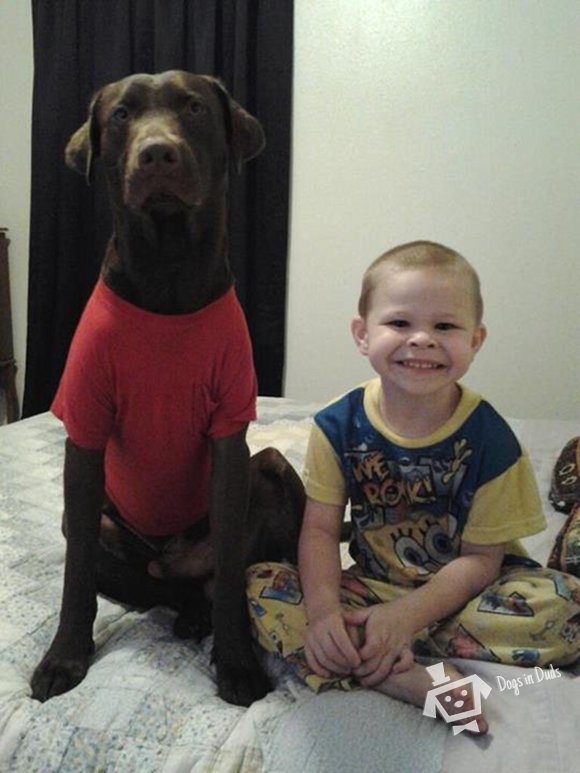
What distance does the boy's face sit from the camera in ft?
2.88

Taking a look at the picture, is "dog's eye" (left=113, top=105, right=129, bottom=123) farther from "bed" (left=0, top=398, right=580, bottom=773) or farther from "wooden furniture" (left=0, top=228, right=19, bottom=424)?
"wooden furniture" (left=0, top=228, right=19, bottom=424)

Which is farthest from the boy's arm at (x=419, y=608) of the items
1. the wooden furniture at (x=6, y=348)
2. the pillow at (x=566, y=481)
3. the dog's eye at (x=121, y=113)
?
the wooden furniture at (x=6, y=348)

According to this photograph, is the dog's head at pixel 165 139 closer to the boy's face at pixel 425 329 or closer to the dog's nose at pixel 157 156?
the dog's nose at pixel 157 156

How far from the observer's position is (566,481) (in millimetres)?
1387

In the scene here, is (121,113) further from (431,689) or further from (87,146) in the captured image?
(431,689)

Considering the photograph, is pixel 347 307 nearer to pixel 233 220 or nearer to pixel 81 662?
pixel 233 220

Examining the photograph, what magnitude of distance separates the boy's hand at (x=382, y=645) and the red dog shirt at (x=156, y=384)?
0.31 m

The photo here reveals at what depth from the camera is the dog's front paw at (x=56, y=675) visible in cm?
85

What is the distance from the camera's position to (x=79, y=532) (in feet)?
3.11

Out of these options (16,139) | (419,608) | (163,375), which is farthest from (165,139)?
(16,139)

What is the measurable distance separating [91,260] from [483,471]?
242cm

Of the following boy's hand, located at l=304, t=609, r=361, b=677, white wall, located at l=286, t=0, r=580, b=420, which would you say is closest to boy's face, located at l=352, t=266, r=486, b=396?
boy's hand, located at l=304, t=609, r=361, b=677

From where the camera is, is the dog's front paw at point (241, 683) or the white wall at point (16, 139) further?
the white wall at point (16, 139)

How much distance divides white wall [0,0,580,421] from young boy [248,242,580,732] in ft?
5.62
